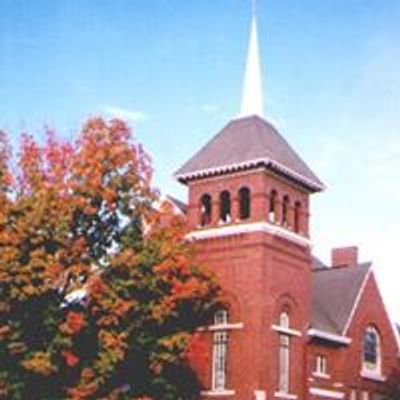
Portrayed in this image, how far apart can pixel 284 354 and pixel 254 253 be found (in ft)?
15.9

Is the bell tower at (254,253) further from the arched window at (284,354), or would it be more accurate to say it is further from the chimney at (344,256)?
the chimney at (344,256)

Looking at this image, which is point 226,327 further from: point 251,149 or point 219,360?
point 251,149

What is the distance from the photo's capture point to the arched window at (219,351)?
137ft

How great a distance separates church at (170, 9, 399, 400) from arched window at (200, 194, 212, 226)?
0.06 metres

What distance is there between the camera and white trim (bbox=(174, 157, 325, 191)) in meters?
42.3

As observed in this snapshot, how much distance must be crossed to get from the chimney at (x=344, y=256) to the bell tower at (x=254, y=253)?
9.80 m

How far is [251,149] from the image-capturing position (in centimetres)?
4334

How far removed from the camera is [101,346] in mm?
35344

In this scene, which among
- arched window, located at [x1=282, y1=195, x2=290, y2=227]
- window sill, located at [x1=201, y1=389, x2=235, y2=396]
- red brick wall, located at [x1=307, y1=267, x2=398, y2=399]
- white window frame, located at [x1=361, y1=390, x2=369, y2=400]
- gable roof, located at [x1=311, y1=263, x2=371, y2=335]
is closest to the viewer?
window sill, located at [x1=201, y1=389, x2=235, y2=396]

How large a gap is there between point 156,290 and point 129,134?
19.8 feet

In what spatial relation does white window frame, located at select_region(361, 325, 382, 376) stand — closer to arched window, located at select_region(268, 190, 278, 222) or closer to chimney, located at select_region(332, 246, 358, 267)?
chimney, located at select_region(332, 246, 358, 267)

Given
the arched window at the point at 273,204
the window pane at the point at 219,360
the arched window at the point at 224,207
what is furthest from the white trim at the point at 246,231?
the window pane at the point at 219,360

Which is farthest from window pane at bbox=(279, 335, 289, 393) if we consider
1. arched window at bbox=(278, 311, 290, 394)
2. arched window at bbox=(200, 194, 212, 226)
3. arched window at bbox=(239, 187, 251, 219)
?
arched window at bbox=(200, 194, 212, 226)

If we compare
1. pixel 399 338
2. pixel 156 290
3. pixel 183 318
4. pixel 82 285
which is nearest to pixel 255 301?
pixel 183 318
